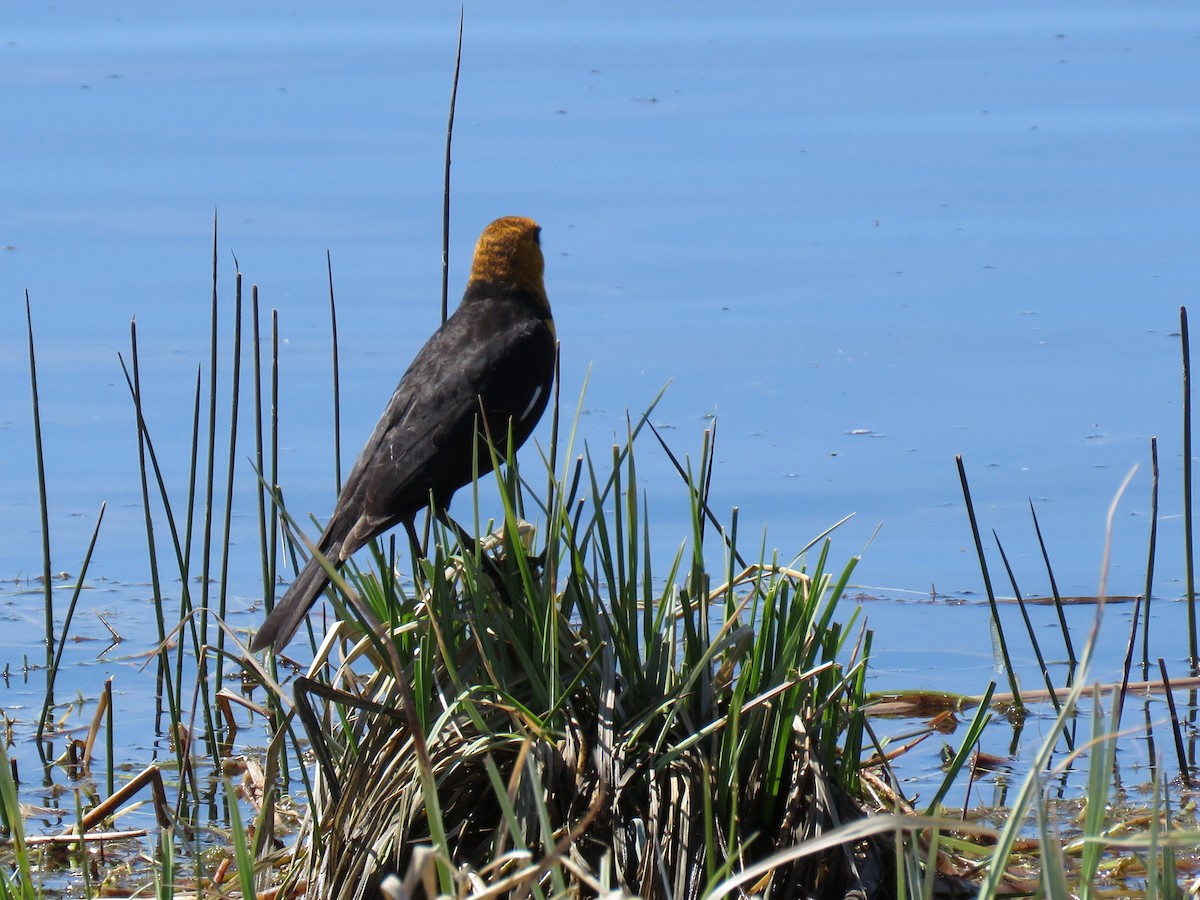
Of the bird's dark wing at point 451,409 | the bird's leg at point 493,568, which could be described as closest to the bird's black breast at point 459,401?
the bird's dark wing at point 451,409

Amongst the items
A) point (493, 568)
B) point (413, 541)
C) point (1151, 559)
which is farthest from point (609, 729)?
point (1151, 559)

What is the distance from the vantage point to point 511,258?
13.9ft

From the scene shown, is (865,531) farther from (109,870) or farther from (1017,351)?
(109,870)

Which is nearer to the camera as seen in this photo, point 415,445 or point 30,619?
point 415,445

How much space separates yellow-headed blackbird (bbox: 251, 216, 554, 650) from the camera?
138 inches

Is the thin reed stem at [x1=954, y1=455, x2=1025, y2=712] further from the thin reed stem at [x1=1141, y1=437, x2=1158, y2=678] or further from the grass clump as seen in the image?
the grass clump

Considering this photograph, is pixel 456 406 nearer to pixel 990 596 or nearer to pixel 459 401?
pixel 459 401

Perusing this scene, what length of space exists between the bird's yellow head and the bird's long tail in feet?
3.89

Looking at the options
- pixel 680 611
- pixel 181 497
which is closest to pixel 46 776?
pixel 181 497

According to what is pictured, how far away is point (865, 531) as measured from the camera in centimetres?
534

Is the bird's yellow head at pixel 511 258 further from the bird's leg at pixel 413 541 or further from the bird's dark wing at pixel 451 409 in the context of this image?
the bird's leg at pixel 413 541

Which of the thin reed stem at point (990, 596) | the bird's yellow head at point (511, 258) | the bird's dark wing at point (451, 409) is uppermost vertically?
the bird's yellow head at point (511, 258)

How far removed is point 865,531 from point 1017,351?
4.66 ft

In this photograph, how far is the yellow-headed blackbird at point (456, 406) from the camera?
350 cm
